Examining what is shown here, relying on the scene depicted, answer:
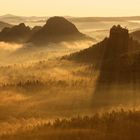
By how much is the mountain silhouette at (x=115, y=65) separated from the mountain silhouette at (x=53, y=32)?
61.3 m

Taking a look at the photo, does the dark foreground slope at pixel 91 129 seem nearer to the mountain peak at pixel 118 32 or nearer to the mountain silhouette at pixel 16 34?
the mountain peak at pixel 118 32

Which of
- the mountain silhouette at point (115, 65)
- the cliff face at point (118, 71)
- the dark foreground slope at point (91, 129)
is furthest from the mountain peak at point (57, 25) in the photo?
the dark foreground slope at point (91, 129)

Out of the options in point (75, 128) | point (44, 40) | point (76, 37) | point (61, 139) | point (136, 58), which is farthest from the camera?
point (76, 37)

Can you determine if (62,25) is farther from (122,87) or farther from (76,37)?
(122,87)

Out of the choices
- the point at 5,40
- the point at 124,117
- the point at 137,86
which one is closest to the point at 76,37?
the point at 5,40

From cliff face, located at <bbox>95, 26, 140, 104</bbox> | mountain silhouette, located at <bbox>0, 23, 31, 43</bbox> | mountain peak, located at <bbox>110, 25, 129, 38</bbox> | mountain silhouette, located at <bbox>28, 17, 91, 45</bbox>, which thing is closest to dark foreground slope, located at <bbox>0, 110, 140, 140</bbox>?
cliff face, located at <bbox>95, 26, 140, 104</bbox>

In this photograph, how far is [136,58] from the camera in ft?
186

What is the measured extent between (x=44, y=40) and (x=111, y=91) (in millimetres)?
98034

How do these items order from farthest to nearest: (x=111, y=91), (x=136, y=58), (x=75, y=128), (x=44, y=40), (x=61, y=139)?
(x=44, y=40) → (x=136, y=58) → (x=111, y=91) → (x=75, y=128) → (x=61, y=139)

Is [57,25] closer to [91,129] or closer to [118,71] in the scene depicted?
[118,71]

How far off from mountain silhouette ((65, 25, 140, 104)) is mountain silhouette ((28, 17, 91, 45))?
61267mm

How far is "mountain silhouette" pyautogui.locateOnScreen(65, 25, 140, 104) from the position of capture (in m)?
45.4

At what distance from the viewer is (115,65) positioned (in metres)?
57.9

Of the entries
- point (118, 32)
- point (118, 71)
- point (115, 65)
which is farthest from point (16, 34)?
point (118, 71)
